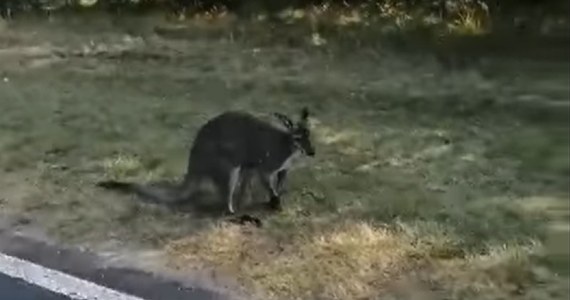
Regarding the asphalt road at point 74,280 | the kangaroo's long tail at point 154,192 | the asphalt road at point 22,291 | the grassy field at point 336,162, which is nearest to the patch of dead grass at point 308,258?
the grassy field at point 336,162

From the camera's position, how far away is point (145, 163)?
378 cm

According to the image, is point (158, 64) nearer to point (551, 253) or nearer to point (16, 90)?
point (16, 90)

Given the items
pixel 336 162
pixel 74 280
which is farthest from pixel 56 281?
pixel 336 162

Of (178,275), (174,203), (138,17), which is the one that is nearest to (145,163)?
(174,203)

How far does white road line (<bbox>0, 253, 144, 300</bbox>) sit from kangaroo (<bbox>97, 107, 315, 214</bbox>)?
606 millimetres

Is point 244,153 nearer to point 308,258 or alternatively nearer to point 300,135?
point 300,135

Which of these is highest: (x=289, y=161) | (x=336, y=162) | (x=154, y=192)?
(x=289, y=161)

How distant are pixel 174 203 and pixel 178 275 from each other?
1.85 ft

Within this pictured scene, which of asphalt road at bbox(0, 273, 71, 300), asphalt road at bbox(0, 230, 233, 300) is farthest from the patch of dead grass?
asphalt road at bbox(0, 273, 71, 300)

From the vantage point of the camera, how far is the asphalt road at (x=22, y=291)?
2619 millimetres

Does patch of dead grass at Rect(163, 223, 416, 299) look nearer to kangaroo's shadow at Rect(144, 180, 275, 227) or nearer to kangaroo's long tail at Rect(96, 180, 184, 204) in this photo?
kangaroo's shadow at Rect(144, 180, 275, 227)

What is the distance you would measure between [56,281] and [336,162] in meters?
1.36

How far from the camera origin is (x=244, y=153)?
123 inches

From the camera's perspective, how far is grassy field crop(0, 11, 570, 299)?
2.80 metres
